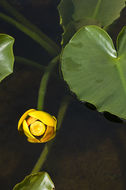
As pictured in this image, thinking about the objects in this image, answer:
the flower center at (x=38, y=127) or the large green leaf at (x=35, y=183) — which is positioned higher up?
the flower center at (x=38, y=127)

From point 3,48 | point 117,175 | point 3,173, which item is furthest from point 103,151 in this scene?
point 3,48

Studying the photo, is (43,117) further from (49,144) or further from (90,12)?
(90,12)

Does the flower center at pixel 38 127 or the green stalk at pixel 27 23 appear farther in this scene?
the green stalk at pixel 27 23

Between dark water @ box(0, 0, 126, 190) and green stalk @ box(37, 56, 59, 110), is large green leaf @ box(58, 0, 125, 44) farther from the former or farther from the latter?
dark water @ box(0, 0, 126, 190)

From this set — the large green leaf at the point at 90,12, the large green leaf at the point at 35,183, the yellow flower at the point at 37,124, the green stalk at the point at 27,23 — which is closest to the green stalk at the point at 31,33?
the green stalk at the point at 27,23

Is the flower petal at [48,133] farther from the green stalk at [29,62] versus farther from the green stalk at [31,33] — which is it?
the green stalk at [31,33]

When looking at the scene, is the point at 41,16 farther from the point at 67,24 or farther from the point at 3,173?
the point at 3,173
